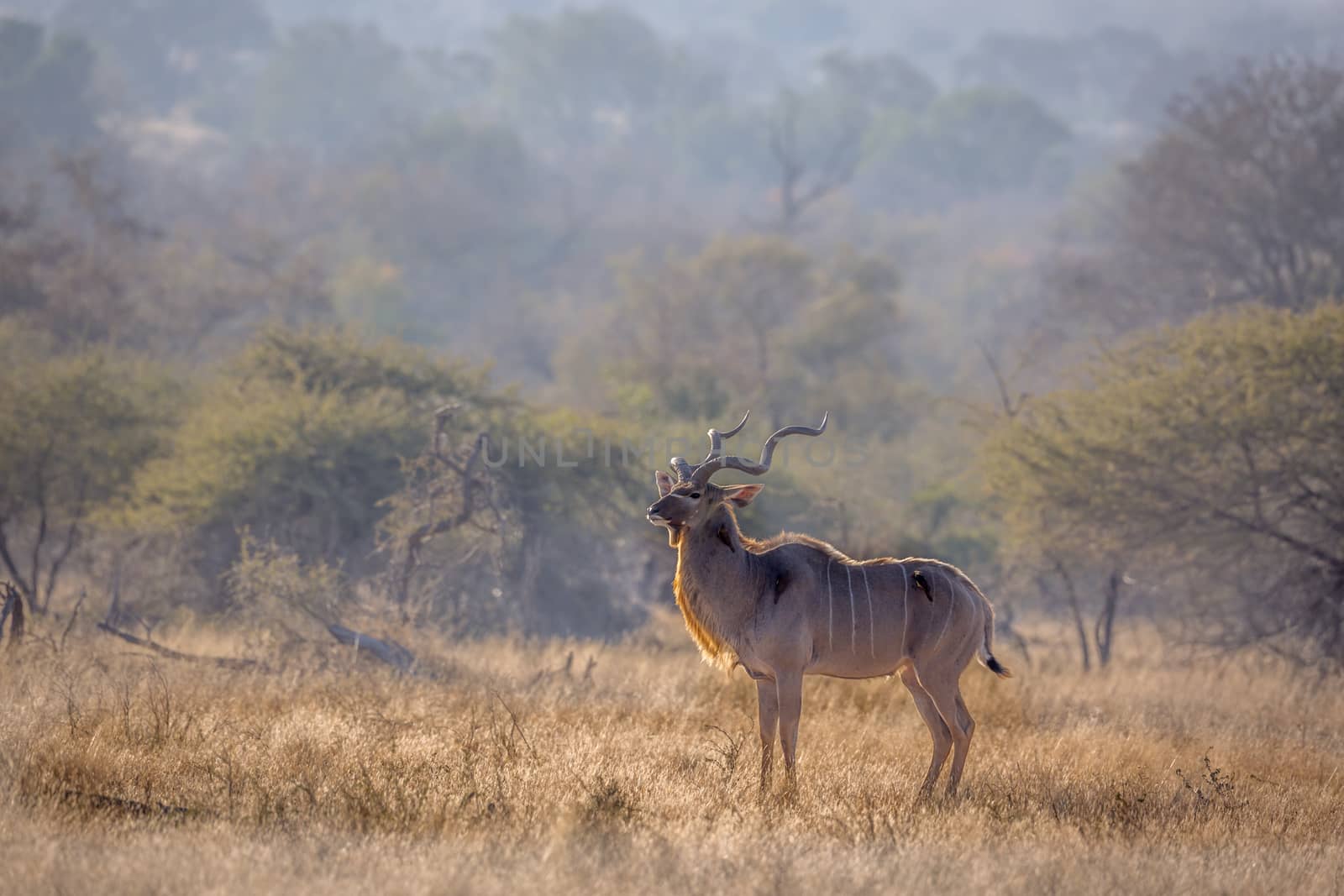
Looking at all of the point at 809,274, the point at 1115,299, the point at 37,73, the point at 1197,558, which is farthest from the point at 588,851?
the point at 37,73

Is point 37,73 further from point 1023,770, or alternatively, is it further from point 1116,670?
point 1023,770

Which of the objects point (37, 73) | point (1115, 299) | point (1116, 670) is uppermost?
point (37, 73)

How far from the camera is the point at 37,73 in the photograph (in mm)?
52000

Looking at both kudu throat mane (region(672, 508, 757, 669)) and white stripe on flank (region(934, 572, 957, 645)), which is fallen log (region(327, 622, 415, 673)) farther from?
white stripe on flank (region(934, 572, 957, 645))

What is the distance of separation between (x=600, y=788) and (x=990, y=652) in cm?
249

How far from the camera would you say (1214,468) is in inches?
586

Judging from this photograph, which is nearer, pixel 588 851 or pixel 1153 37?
pixel 588 851

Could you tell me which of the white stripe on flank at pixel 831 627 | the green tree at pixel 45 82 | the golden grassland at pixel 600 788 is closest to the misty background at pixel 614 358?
the green tree at pixel 45 82

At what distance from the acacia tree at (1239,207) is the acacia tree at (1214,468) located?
11331 millimetres

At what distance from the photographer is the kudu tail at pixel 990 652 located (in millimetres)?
7918

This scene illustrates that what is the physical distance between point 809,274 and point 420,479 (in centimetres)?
2183

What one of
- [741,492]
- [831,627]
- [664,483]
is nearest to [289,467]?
[664,483]

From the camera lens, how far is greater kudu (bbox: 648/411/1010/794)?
26.0 ft

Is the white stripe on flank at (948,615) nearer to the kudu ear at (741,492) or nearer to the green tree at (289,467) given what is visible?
the kudu ear at (741,492)
